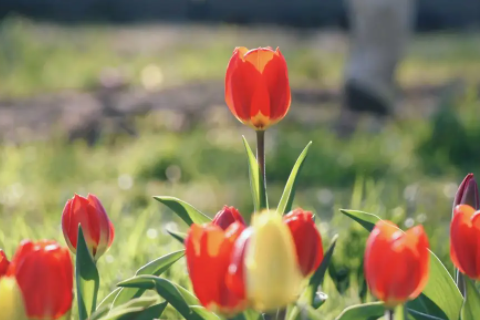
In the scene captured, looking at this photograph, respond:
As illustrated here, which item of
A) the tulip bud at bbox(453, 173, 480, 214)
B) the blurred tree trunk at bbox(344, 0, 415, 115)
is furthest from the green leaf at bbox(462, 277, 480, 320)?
the blurred tree trunk at bbox(344, 0, 415, 115)

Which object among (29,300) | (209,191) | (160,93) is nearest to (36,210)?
(209,191)

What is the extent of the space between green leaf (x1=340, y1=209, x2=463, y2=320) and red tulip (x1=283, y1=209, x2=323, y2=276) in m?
0.23

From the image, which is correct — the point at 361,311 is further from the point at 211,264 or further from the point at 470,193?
the point at 470,193

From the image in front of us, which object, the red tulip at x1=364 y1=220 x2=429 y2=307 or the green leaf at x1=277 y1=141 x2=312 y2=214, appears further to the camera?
the green leaf at x1=277 y1=141 x2=312 y2=214

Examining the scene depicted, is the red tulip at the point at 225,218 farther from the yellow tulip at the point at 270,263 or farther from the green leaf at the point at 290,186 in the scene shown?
the yellow tulip at the point at 270,263

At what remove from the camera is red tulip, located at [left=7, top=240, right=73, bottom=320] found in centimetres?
118

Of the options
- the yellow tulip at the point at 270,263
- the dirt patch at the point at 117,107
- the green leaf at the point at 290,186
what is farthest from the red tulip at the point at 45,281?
the dirt patch at the point at 117,107

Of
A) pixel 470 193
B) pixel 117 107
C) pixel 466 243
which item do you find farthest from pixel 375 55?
pixel 466 243

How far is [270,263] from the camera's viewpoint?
104 cm

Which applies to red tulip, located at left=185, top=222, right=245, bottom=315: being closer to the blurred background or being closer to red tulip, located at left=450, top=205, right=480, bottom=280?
red tulip, located at left=450, top=205, right=480, bottom=280

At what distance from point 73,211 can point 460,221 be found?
663 millimetres

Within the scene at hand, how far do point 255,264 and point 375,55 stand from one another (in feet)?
24.1

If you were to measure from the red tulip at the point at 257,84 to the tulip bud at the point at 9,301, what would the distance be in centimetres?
61

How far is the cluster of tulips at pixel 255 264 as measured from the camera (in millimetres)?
1081
